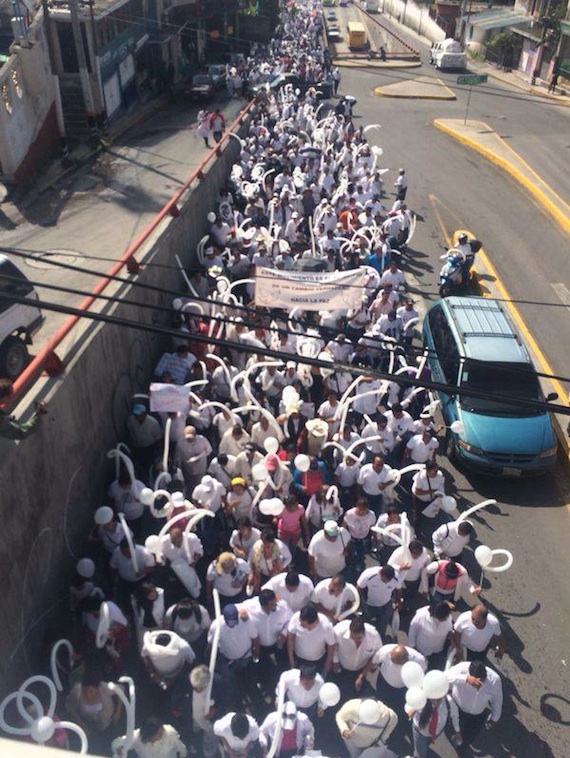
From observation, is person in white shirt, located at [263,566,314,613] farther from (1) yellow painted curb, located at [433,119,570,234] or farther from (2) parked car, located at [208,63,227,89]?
(2) parked car, located at [208,63,227,89]

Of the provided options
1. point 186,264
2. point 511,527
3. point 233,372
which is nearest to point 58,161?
point 186,264

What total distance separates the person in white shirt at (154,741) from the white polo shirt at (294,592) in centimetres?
188

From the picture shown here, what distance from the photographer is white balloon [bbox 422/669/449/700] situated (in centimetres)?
570

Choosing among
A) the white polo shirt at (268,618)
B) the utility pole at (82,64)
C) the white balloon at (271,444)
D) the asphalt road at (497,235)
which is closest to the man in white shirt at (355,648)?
the white polo shirt at (268,618)

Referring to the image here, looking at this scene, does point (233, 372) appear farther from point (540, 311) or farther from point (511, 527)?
point (540, 311)

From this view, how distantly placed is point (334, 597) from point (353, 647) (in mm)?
566

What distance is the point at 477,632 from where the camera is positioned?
691 centimetres

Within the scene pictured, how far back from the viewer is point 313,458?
9234 mm

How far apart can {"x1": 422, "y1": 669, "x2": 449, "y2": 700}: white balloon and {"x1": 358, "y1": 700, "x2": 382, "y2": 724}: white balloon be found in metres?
0.46

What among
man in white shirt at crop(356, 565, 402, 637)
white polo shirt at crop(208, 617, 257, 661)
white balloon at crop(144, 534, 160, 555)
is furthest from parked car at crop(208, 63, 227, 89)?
white polo shirt at crop(208, 617, 257, 661)

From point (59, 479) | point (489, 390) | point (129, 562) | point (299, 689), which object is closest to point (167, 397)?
point (59, 479)

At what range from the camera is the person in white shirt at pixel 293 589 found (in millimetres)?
7164

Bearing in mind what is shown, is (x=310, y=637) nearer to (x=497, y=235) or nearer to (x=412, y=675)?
(x=412, y=675)

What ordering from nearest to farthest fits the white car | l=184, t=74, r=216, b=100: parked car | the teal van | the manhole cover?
the teal van, the manhole cover, l=184, t=74, r=216, b=100: parked car, the white car
